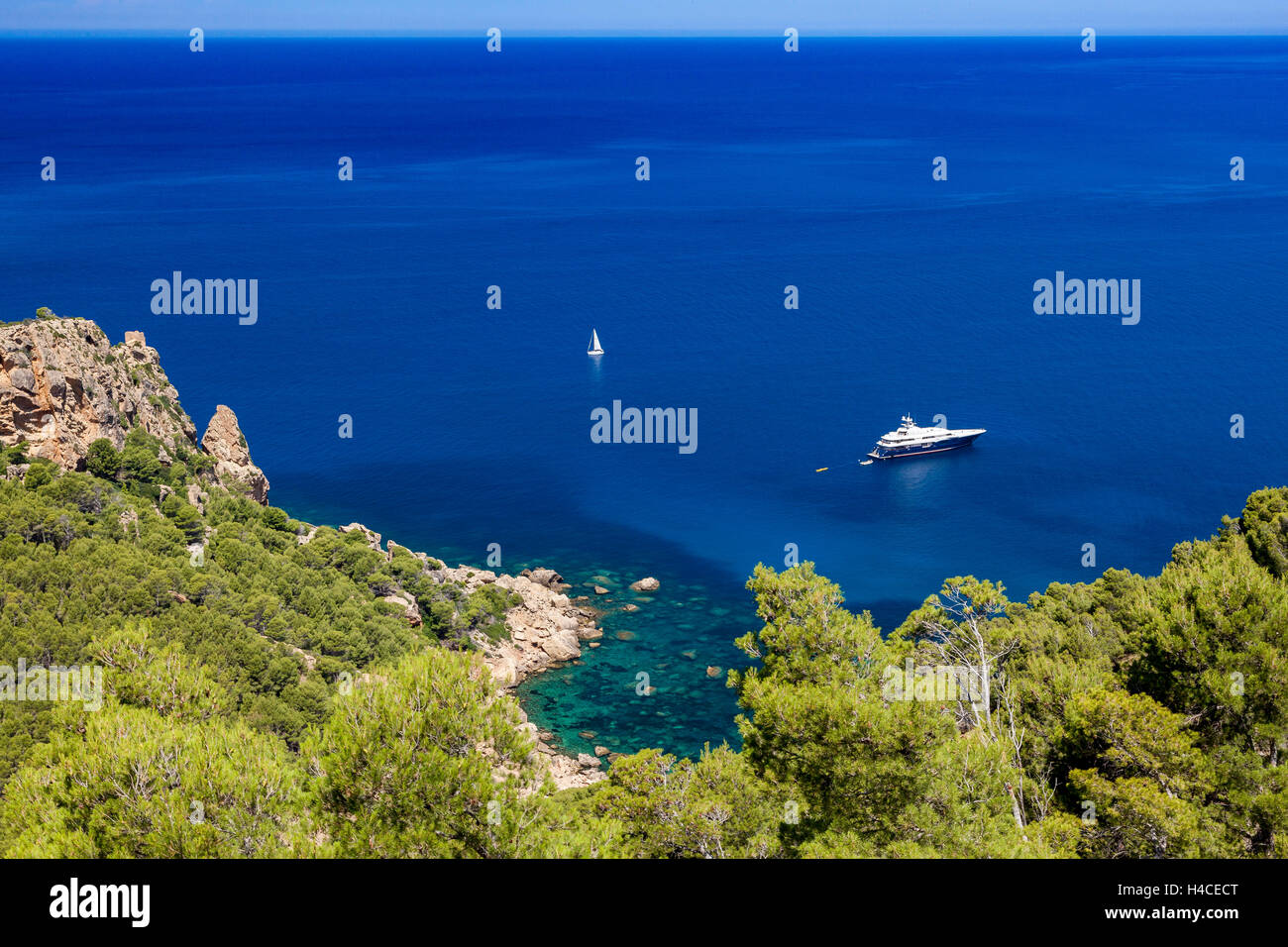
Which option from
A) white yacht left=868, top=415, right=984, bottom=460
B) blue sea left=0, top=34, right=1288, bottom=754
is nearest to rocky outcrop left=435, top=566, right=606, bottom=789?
blue sea left=0, top=34, right=1288, bottom=754

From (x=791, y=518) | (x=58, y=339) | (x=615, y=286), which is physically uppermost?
(x=615, y=286)

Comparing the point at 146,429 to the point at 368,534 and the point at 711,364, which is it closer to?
the point at 368,534

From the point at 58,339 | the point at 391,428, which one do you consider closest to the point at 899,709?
the point at 58,339

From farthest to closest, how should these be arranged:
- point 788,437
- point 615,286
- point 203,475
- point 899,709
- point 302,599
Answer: point 615,286 < point 788,437 < point 203,475 < point 302,599 < point 899,709

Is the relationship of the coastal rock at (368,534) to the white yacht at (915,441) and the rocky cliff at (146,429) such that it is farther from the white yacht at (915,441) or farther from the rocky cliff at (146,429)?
the white yacht at (915,441)

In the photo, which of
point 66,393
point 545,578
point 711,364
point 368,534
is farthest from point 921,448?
point 66,393

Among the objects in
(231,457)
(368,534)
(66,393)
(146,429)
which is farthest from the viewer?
(231,457)
